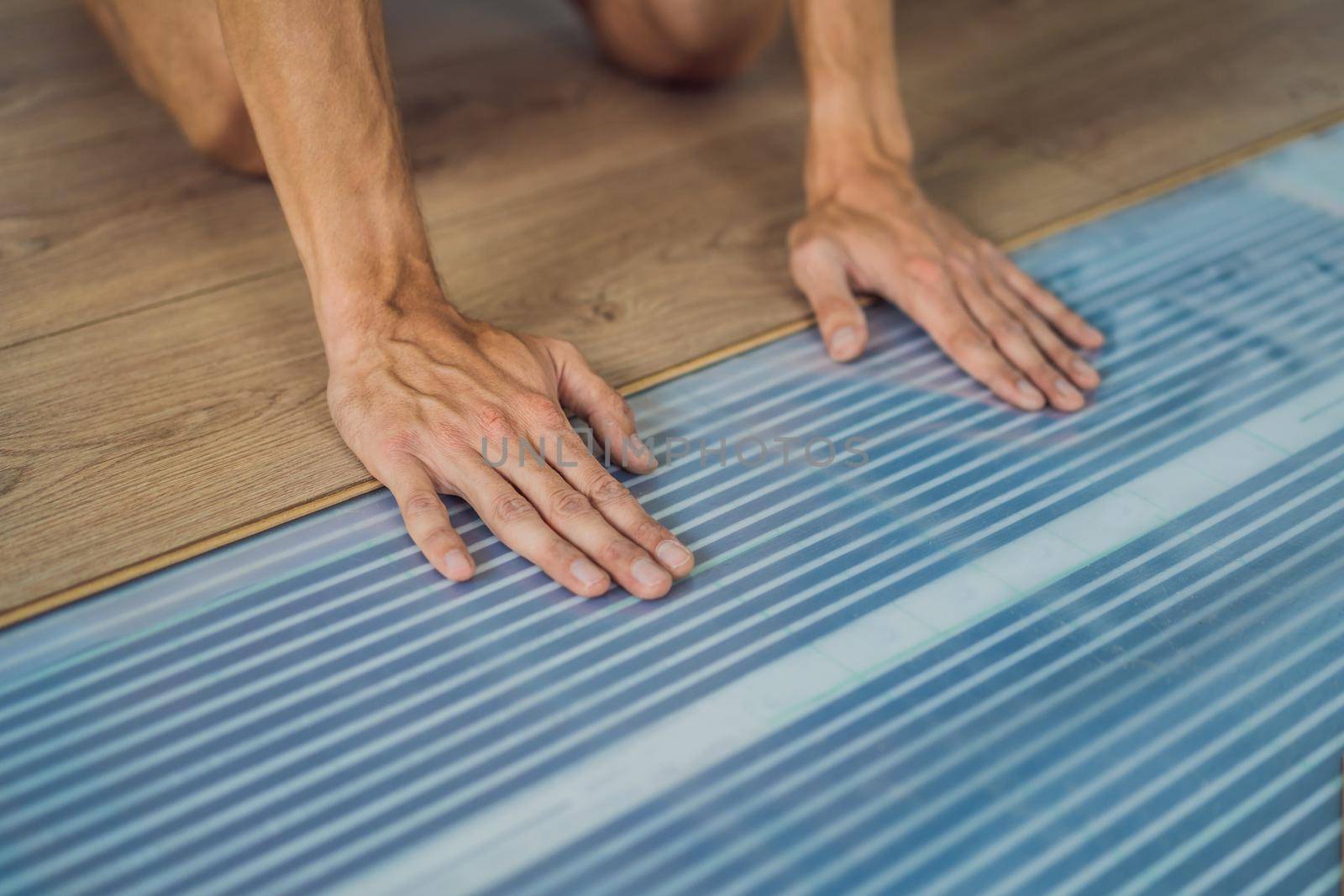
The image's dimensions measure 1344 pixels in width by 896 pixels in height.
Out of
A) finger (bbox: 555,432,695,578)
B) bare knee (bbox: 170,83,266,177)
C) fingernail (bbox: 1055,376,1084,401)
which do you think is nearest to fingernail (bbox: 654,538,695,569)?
finger (bbox: 555,432,695,578)

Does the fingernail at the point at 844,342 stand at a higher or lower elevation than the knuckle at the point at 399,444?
lower

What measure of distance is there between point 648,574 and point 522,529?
12cm

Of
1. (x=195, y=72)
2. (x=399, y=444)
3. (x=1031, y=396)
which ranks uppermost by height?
(x=195, y=72)

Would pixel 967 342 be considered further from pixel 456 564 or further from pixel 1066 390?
pixel 456 564

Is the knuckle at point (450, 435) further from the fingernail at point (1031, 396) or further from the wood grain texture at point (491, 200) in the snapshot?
the fingernail at point (1031, 396)

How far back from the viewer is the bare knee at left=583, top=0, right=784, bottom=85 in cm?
187

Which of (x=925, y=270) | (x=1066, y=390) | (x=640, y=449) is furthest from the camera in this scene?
(x=925, y=270)

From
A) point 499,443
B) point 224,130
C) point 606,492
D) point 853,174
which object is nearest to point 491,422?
point 499,443

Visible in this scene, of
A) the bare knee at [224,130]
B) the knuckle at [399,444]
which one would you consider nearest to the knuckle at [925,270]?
the knuckle at [399,444]

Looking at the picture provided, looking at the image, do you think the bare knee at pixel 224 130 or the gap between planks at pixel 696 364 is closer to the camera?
the gap between planks at pixel 696 364

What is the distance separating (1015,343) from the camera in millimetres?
1362

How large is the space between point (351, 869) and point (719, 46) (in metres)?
1.45

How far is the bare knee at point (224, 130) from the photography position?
1608mm

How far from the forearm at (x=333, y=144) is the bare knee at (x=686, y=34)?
72 cm
